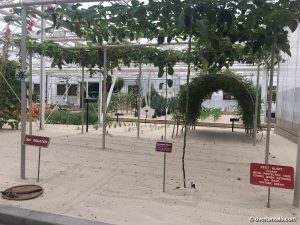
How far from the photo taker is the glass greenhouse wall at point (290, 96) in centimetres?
1030

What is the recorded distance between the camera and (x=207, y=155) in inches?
288

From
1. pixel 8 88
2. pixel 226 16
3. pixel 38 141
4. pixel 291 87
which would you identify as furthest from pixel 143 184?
pixel 291 87

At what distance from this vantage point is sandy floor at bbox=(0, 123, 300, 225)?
12.1 feet

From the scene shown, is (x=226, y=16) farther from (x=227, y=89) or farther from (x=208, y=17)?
(x=227, y=89)

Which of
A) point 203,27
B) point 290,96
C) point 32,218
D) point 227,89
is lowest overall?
point 32,218

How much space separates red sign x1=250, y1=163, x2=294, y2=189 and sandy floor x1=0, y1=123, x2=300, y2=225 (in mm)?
323

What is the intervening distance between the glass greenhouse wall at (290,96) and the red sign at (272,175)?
611 centimetres

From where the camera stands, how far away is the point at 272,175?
377 centimetres

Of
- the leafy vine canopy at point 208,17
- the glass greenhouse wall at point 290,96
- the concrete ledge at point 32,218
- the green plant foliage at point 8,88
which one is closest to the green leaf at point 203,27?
the leafy vine canopy at point 208,17

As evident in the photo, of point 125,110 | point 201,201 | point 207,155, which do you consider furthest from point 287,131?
point 125,110

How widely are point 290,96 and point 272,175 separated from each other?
831cm

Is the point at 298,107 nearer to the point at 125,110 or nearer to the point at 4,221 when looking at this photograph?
the point at 4,221

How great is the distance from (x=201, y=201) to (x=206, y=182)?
92 centimetres

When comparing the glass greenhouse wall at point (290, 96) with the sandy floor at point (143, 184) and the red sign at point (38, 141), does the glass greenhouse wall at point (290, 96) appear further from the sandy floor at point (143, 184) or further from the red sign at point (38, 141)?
the red sign at point (38, 141)
